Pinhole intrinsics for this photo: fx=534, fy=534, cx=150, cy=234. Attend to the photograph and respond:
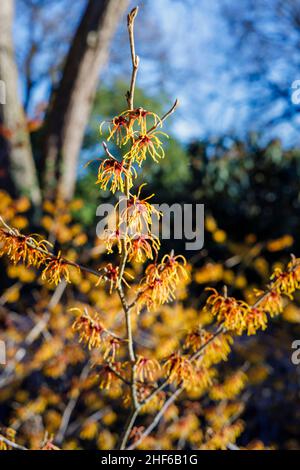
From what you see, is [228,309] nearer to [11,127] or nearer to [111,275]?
[111,275]

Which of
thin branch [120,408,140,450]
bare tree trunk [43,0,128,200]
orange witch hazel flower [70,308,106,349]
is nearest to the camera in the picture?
orange witch hazel flower [70,308,106,349]

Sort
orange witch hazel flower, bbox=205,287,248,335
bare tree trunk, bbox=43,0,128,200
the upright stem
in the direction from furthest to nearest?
bare tree trunk, bbox=43,0,128,200 → orange witch hazel flower, bbox=205,287,248,335 → the upright stem

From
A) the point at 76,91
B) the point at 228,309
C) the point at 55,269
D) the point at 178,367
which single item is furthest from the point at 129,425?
the point at 76,91

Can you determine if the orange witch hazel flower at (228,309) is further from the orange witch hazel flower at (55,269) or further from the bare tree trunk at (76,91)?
the bare tree trunk at (76,91)

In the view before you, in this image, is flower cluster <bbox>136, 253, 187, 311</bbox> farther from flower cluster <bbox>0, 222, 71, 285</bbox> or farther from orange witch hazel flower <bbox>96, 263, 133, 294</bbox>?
flower cluster <bbox>0, 222, 71, 285</bbox>

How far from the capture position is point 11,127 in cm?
624

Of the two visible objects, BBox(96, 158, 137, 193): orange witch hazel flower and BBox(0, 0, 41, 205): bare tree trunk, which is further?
BBox(0, 0, 41, 205): bare tree trunk

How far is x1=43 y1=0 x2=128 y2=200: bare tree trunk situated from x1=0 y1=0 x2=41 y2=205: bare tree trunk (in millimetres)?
331

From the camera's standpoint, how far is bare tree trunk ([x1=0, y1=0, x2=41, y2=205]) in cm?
617

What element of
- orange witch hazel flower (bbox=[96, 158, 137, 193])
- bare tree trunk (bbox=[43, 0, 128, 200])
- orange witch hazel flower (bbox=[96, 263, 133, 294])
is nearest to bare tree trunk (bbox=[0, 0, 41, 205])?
bare tree trunk (bbox=[43, 0, 128, 200])

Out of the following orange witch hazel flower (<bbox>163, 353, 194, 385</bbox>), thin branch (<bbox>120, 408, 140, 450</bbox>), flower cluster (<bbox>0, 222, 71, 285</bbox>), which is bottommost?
thin branch (<bbox>120, 408, 140, 450</bbox>)

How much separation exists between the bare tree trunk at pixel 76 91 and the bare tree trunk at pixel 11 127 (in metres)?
0.33

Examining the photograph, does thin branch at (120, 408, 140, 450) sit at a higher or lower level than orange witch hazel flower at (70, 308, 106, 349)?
lower

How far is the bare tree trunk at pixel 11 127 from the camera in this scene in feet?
20.2
